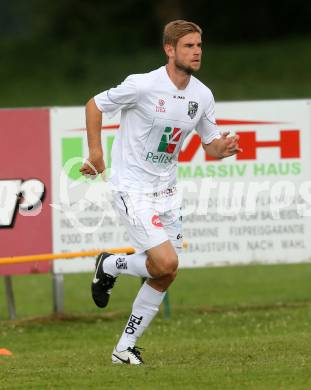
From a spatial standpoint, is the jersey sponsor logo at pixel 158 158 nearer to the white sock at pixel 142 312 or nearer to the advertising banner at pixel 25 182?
the white sock at pixel 142 312

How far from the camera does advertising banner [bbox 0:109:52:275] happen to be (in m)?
14.1

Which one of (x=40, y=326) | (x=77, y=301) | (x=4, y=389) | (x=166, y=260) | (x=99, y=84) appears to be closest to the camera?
(x=4, y=389)

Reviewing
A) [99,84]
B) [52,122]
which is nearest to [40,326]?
[52,122]

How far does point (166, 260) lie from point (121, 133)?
1040 millimetres

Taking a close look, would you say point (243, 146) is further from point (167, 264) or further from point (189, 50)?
point (167, 264)

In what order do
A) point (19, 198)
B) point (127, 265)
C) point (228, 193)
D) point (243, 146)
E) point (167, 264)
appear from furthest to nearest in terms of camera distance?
point (243, 146), point (228, 193), point (19, 198), point (127, 265), point (167, 264)

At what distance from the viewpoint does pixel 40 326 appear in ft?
46.3

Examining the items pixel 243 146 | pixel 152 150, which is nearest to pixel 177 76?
pixel 152 150

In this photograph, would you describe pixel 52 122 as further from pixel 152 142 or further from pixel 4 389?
pixel 4 389

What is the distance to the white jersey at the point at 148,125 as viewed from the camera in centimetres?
991

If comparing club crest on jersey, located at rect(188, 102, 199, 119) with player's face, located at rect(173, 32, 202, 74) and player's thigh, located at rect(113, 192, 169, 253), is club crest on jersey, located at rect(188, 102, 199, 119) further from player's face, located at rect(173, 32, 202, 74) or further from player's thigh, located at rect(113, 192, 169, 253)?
player's thigh, located at rect(113, 192, 169, 253)

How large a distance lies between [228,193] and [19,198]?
7.45ft

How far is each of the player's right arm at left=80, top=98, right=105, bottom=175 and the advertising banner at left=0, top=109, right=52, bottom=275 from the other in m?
4.29

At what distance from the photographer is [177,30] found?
989 centimetres
